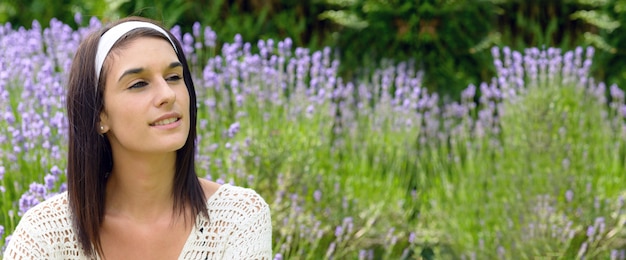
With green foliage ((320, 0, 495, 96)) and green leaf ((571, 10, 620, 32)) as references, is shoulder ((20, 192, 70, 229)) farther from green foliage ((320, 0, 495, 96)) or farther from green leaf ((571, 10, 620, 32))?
green leaf ((571, 10, 620, 32))

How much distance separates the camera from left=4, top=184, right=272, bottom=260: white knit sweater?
81.8 inches

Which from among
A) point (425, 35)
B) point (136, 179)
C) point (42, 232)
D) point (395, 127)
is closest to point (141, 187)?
point (136, 179)

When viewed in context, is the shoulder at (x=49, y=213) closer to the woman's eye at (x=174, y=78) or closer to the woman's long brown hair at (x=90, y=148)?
the woman's long brown hair at (x=90, y=148)

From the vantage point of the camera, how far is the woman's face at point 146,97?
2.01 meters

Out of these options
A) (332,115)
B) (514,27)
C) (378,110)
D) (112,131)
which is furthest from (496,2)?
(112,131)

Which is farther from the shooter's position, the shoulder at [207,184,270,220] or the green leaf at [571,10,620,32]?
the green leaf at [571,10,620,32]

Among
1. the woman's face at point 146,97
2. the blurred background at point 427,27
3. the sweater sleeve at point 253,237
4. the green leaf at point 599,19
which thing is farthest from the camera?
the blurred background at point 427,27

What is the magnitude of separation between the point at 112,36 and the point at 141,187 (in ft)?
1.41

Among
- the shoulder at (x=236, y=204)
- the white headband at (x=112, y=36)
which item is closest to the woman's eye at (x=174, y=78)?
the white headband at (x=112, y=36)

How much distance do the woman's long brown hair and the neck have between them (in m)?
0.03

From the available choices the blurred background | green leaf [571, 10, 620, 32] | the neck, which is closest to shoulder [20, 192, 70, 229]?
the neck

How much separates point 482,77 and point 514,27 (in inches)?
19.1

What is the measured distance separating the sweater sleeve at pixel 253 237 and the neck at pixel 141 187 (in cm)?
21

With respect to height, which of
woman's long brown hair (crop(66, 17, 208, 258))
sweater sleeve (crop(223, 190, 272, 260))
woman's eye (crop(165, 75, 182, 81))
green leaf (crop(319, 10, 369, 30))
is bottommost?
sweater sleeve (crop(223, 190, 272, 260))
